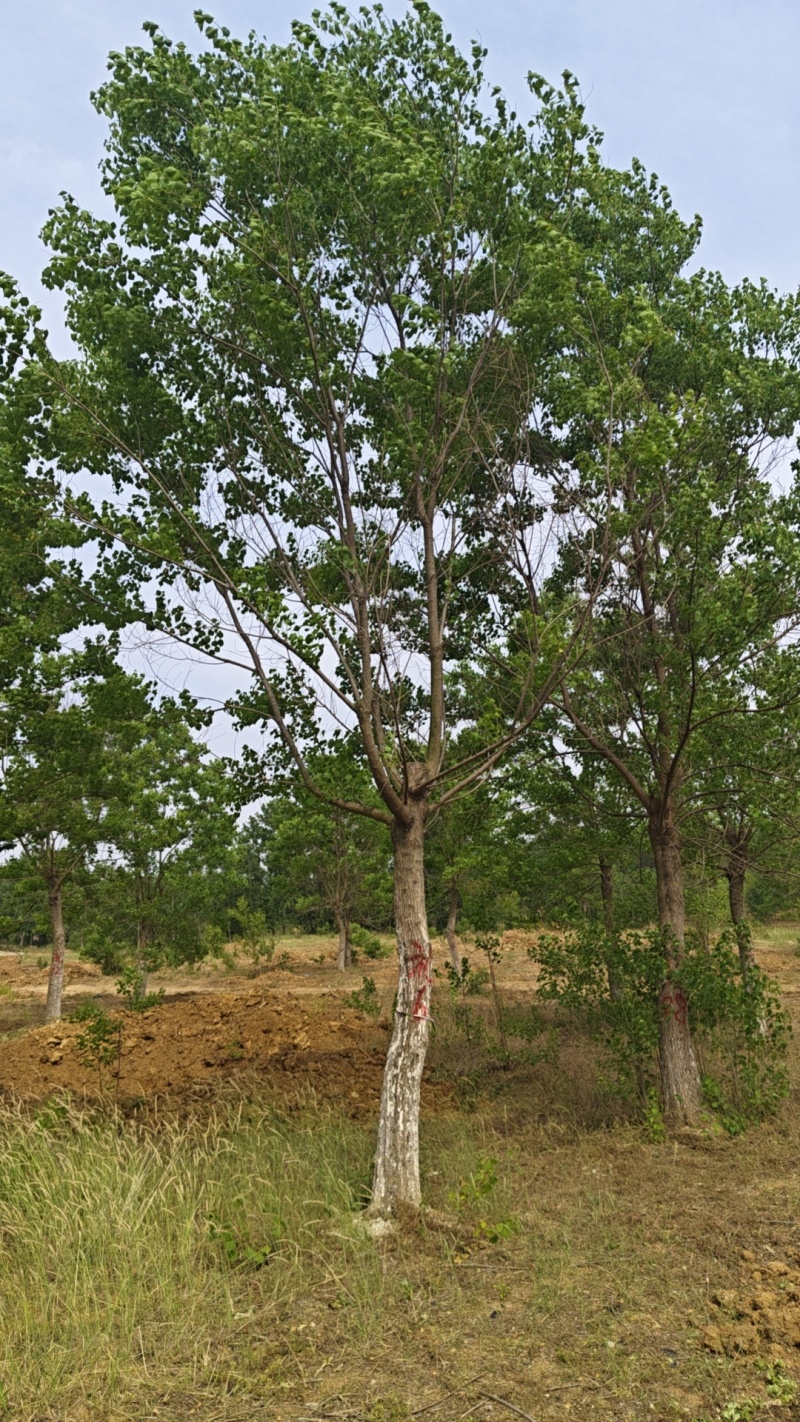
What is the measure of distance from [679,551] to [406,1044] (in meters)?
5.91

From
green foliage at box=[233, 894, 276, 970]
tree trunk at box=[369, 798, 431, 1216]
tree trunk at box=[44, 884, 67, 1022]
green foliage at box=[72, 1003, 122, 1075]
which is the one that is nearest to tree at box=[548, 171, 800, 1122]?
tree trunk at box=[369, 798, 431, 1216]

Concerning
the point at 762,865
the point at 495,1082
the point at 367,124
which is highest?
the point at 367,124

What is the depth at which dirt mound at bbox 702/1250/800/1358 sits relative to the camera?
14.0 feet

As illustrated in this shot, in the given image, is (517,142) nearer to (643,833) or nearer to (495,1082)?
(643,833)

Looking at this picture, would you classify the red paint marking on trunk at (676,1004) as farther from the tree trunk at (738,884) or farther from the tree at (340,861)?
the tree at (340,861)

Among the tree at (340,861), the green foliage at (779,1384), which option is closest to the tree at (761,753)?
the green foliage at (779,1384)

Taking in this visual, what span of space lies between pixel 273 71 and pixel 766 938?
35.0m

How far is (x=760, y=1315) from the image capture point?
14.8 ft

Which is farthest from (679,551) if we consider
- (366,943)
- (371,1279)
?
(366,943)

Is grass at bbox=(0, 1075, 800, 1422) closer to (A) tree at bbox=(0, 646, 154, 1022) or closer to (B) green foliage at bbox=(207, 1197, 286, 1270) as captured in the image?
(B) green foliage at bbox=(207, 1197, 286, 1270)

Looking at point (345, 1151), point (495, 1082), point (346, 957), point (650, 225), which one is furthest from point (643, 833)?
point (346, 957)

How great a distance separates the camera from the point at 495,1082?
421 inches

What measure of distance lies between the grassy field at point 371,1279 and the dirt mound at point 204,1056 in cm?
219

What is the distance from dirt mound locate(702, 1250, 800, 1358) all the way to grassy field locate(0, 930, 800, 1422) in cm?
4
